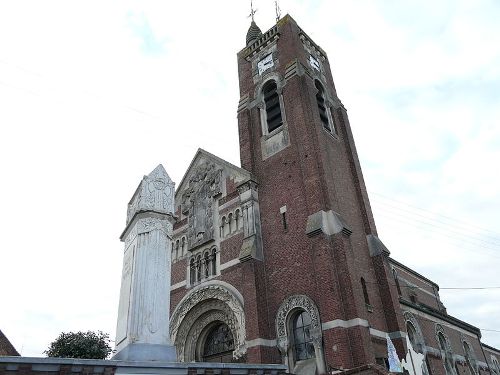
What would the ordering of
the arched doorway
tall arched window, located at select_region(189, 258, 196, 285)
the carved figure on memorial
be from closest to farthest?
the carved figure on memorial < the arched doorway < tall arched window, located at select_region(189, 258, 196, 285)

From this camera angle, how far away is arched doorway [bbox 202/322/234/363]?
21828mm

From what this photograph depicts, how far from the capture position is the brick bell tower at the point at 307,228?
710 inches

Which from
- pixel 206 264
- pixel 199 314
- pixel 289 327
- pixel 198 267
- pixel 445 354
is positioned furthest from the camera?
pixel 445 354

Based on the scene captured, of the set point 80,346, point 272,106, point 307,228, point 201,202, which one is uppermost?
point 272,106

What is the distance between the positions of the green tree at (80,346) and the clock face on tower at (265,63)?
20013 millimetres

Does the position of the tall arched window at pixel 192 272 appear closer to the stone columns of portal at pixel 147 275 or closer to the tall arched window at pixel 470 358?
the stone columns of portal at pixel 147 275

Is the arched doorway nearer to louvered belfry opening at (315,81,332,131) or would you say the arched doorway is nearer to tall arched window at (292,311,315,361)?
tall arched window at (292,311,315,361)

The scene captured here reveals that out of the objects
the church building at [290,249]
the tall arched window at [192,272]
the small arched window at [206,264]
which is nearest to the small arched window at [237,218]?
the church building at [290,249]

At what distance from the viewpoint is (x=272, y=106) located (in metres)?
26.6

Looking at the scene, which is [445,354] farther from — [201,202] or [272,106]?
[272,106]

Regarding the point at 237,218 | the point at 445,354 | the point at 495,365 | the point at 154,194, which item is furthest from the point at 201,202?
the point at 495,365

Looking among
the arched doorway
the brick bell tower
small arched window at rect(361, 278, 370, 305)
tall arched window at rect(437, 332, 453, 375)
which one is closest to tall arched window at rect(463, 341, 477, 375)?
tall arched window at rect(437, 332, 453, 375)

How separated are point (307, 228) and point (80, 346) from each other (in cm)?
1085

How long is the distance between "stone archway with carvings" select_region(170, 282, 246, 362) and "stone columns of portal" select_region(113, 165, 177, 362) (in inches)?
449
